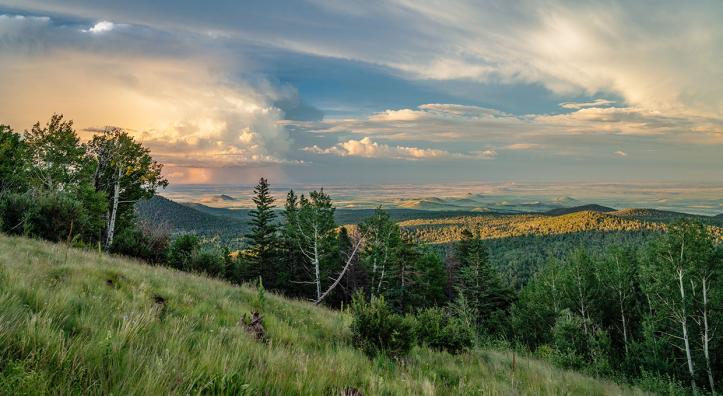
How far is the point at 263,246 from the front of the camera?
49875mm

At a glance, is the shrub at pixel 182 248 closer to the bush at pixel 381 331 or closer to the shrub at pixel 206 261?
the shrub at pixel 206 261

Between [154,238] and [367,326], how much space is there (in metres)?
32.2

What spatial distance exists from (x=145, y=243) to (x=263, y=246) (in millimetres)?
19859

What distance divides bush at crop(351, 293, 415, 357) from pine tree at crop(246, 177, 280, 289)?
42365 millimetres

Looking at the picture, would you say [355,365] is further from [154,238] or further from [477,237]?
[477,237]

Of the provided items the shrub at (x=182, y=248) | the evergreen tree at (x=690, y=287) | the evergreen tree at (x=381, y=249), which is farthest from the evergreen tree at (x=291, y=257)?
the evergreen tree at (x=690, y=287)

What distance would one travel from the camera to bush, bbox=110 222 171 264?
88.6 ft

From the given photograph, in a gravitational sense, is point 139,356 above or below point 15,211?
above

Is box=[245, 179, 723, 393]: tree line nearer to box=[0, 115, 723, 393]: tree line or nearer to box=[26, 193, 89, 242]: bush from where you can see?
box=[0, 115, 723, 393]: tree line

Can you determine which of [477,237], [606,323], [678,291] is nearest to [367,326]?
[678,291]

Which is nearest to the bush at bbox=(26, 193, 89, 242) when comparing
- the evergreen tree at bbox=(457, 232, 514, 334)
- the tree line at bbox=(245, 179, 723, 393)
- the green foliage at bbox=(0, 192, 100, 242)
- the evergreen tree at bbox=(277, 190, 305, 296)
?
the green foliage at bbox=(0, 192, 100, 242)

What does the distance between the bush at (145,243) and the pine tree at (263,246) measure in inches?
552

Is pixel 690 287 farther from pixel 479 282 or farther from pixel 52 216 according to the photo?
pixel 52 216

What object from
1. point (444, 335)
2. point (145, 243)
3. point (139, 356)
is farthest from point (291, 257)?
point (139, 356)
